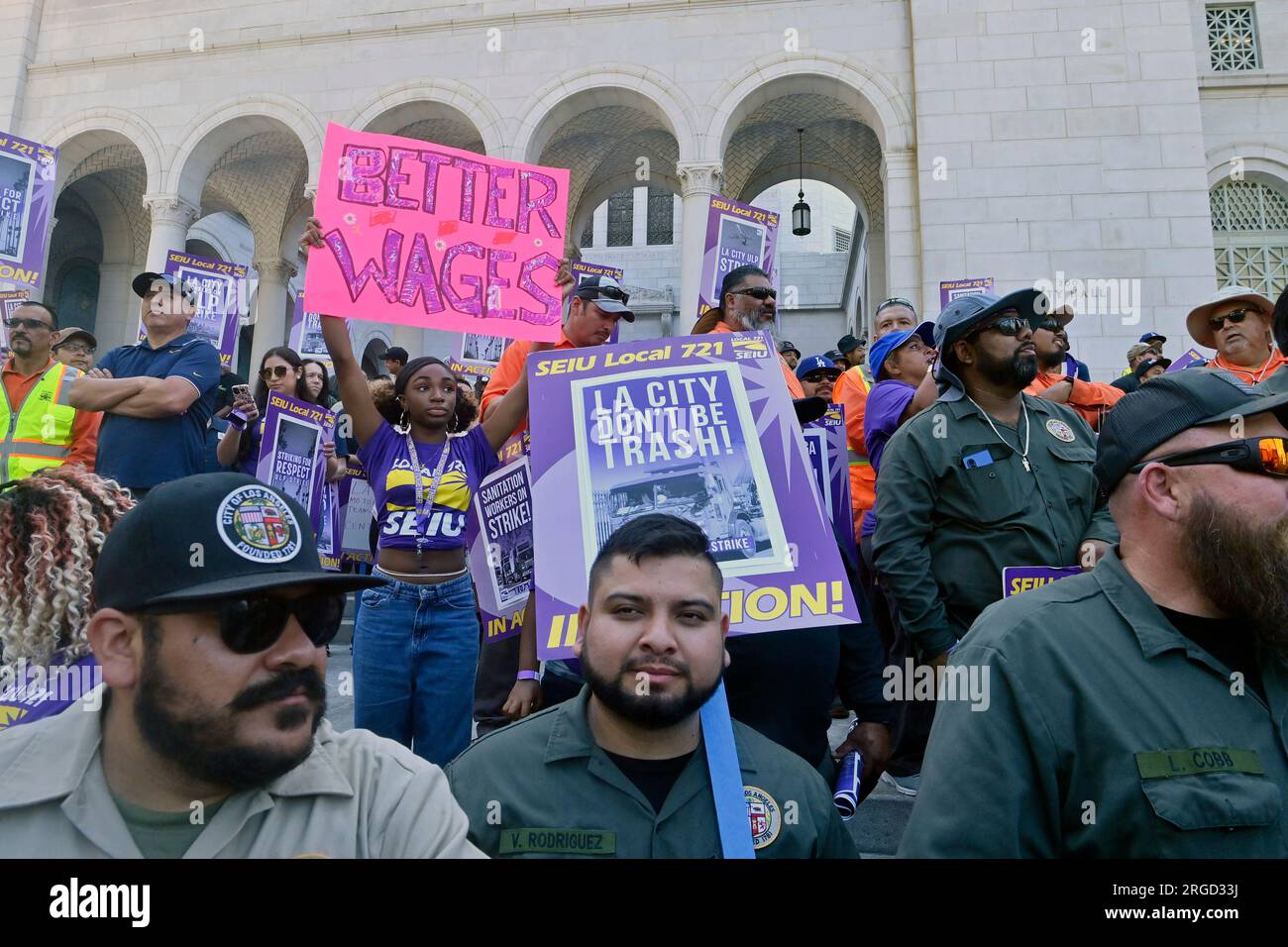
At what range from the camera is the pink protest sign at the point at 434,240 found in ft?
12.0

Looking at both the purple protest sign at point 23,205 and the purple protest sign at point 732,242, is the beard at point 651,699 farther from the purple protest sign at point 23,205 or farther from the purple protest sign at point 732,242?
the purple protest sign at point 23,205

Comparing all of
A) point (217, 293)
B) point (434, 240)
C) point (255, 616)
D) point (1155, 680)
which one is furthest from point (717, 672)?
point (217, 293)

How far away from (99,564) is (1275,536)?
7.59 ft

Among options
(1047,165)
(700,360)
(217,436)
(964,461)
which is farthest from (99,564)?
(1047,165)

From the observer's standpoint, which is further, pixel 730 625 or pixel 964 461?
pixel 964 461

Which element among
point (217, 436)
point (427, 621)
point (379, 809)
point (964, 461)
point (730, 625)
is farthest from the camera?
point (217, 436)

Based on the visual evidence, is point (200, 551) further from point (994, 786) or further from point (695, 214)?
point (695, 214)

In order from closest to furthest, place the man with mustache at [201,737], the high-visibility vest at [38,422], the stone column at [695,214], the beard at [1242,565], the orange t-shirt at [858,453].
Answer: the man with mustache at [201,737]
the beard at [1242,565]
the orange t-shirt at [858,453]
the high-visibility vest at [38,422]
the stone column at [695,214]

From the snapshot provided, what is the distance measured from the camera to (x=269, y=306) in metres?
19.6

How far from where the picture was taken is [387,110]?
1534 cm

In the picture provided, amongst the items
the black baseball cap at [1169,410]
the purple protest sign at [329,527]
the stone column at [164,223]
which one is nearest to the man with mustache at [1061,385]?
the black baseball cap at [1169,410]

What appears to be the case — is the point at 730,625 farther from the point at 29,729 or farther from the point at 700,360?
the point at 29,729

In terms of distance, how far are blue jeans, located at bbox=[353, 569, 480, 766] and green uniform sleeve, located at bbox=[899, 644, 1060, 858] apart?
82.9 inches

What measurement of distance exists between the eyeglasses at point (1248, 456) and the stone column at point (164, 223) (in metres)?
17.7
